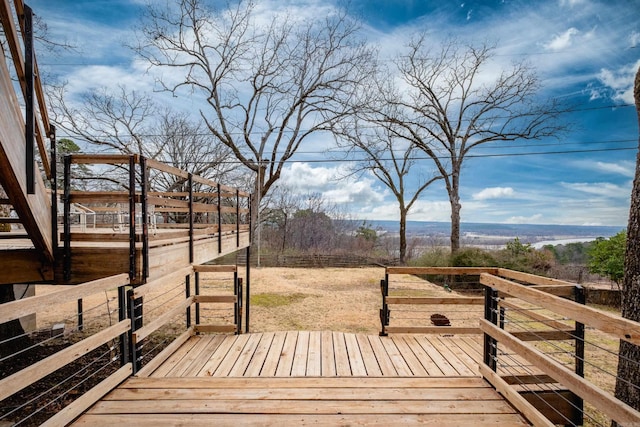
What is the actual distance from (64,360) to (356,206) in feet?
84.3

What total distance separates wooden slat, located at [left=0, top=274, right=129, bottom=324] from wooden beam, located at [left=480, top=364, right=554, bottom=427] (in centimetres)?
314

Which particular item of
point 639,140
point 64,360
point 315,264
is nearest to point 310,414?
point 64,360

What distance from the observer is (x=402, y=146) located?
17938 mm

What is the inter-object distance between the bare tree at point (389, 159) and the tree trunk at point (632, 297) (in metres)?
13.7

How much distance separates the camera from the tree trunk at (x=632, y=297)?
2967mm

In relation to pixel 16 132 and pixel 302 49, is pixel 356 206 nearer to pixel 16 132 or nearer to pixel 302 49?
pixel 302 49

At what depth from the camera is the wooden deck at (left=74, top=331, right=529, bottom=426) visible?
8.01 feet

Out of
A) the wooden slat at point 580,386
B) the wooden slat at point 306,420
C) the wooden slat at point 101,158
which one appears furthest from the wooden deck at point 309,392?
the wooden slat at point 101,158

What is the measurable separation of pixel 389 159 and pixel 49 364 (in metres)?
16.1

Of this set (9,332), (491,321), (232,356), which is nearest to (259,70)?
(9,332)

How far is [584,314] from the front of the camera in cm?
207

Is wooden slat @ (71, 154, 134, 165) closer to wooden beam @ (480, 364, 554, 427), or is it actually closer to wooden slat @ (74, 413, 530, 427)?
wooden slat @ (74, 413, 530, 427)

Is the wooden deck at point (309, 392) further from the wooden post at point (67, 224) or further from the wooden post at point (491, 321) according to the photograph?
Result: the wooden post at point (67, 224)

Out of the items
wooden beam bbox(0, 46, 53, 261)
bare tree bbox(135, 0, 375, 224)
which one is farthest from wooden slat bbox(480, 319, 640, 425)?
bare tree bbox(135, 0, 375, 224)
